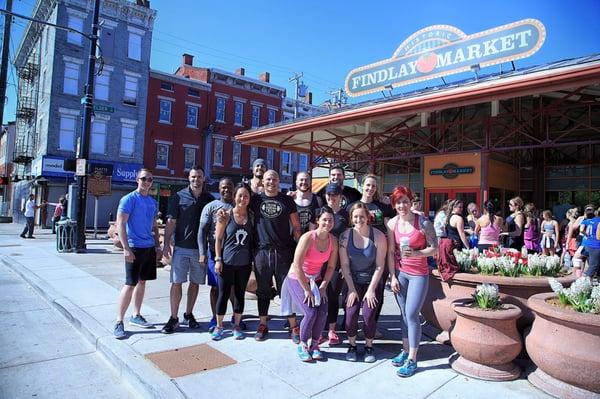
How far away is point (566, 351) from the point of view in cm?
302

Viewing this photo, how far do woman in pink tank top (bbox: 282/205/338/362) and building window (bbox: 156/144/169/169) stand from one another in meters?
26.0

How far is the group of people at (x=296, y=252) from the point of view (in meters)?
3.94

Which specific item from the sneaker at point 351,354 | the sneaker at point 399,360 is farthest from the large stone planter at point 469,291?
the sneaker at point 351,354

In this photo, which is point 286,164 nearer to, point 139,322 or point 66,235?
point 66,235

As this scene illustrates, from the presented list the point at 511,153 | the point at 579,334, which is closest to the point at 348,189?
the point at 579,334

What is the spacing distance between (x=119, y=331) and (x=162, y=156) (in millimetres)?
25373

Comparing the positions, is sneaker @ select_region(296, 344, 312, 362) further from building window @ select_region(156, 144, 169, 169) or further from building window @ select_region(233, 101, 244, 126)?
building window @ select_region(233, 101, 244, 126)

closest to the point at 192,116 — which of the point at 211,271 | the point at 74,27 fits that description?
the point at 74,27

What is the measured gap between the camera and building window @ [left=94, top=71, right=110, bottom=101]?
2523 centimetres

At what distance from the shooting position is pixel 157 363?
12.2 feet

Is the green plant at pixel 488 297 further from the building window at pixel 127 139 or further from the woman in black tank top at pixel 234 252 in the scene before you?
the building window at pixel 127 139

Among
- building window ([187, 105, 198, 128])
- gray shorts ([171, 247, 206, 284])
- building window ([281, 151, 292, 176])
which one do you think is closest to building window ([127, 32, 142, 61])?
building window ([187, 105, 198, 128])

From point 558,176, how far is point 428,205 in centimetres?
529

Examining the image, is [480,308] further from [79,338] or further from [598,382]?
[79,338]
